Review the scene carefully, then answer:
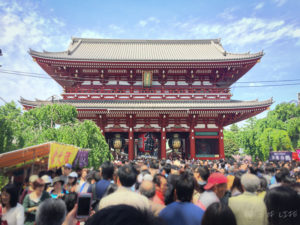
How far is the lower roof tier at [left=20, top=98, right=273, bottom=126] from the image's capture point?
1516cm

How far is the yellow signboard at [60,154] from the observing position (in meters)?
6.31

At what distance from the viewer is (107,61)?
15844 millimetres

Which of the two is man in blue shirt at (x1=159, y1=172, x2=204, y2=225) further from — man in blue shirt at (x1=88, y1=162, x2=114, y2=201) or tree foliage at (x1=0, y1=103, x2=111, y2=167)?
tree foliage at (x1=0, y1=103, x2=111, y2=167)

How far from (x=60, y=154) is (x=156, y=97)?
1100 centimetres

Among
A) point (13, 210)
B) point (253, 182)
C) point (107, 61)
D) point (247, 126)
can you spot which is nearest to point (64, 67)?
point (107, 61)

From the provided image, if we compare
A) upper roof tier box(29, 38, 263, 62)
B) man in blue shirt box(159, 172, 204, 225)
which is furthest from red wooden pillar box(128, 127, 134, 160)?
man in blue shirt box(159, 172, 204, 225)

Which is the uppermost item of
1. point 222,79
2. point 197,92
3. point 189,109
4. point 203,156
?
point 222,79

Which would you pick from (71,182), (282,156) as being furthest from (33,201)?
(282,156)

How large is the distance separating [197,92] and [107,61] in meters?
8.11

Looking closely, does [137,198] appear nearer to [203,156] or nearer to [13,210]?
[13,210]

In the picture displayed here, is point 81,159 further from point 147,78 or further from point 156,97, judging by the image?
point 147,78

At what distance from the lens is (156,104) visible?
52.1 feet

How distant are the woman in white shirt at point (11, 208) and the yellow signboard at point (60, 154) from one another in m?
A: 3.38

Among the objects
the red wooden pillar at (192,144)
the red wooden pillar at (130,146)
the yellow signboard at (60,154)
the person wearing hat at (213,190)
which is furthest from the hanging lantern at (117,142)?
the person wearing hat at (213,190)
